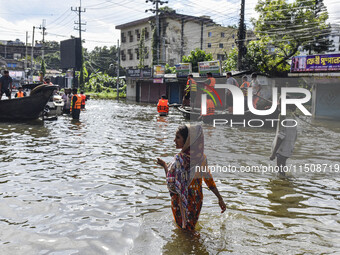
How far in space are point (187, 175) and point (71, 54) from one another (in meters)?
35.1

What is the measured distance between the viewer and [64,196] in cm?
559

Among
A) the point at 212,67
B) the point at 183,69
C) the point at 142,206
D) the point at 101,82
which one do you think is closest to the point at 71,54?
the point at 183,69

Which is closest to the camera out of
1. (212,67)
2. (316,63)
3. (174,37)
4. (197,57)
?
(316,63)

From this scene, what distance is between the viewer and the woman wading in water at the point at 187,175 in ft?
11.9

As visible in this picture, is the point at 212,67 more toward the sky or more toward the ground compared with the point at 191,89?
more toward the sky

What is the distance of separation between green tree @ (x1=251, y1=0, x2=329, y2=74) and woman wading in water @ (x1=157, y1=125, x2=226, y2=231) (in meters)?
27.5

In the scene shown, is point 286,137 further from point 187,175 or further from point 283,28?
point 283,28

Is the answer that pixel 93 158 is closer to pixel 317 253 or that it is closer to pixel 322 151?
pixel 317 253

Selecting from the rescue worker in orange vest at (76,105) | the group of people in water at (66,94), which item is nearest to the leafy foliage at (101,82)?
the group of people in water at (66,94)

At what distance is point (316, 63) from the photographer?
21516 millimetres

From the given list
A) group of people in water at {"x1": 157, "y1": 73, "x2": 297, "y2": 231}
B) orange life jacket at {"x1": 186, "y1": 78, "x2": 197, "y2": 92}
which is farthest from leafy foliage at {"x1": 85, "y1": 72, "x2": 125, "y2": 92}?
group of people in water at {"x1": 157, "y1": 73, "x2": 297, "y2": 231}

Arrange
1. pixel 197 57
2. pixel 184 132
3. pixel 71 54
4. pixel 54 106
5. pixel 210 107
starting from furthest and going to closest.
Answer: pixel 197 57, pixel 71 54, pixel 54 106, pixel 210 107, pixel 184 132

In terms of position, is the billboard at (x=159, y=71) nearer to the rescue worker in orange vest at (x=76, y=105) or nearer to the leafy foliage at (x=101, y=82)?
the leafy foliage at (x=101, y=82)

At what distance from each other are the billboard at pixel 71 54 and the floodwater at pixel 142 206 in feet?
90.8
